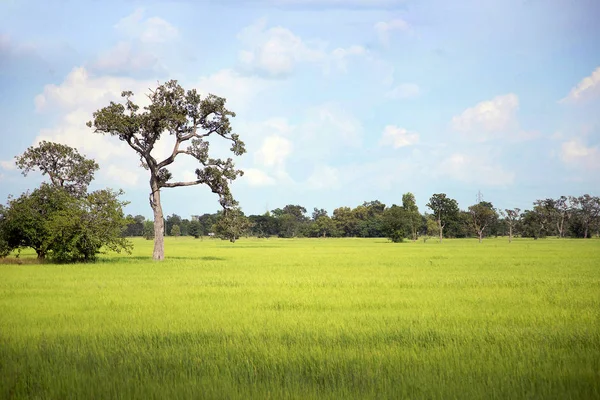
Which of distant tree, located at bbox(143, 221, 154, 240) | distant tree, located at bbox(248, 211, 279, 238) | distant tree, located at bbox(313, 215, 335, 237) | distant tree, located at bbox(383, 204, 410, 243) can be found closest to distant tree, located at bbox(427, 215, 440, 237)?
distant tree, located at bbox(313, 215, 335, 237)

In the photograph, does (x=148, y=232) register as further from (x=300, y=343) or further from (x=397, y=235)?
(x=300, y=343)

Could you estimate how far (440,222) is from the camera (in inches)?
4360

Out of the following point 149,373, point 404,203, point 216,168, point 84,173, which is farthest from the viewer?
point 404,203

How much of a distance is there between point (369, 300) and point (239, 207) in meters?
25.3

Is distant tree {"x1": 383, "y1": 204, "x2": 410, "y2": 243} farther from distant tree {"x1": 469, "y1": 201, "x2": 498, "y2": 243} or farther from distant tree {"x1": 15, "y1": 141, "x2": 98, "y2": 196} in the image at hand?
distant tree {"x1": 15, "y1": 141, "x2": 98, "y2": 196}

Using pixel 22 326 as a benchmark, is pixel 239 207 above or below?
above

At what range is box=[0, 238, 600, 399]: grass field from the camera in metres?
7.39

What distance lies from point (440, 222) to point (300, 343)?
105 meters

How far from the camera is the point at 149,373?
819 cm

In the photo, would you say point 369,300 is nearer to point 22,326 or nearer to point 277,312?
point 277,312

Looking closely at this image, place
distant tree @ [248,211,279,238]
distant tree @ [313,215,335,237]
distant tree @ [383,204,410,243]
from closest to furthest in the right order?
distant tree @ [383,204,410,243] < distant tree @ [313,215,335,237] < distant tree @ [248,211,279,238]

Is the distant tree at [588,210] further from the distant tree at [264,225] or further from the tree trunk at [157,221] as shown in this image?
the tree trunk at [157,221]

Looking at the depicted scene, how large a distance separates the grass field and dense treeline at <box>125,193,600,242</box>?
6788 cm

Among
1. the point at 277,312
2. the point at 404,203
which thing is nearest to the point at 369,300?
the point at 277,312
